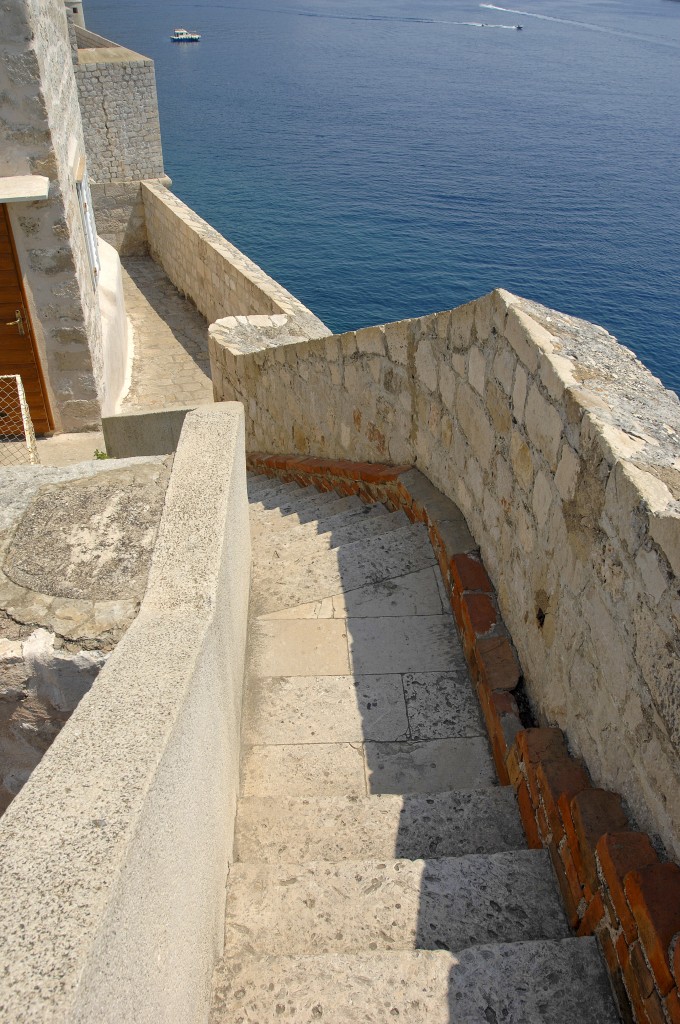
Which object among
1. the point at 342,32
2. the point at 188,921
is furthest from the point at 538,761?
the point at 342,32

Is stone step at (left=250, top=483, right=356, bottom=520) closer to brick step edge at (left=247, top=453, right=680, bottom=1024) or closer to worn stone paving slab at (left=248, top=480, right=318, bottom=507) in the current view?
worn stone paving slab at (left=248, top=480, right=318, bottom=507)

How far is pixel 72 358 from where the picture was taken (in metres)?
8.68

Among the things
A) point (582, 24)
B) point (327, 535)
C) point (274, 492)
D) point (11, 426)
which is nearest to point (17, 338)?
point (11, 426)

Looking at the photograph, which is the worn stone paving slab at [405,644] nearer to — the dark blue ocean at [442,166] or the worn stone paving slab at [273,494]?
the worn stone paving slab at [273,494]

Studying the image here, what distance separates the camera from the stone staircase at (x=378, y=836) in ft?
6.50

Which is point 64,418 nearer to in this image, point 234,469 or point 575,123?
point 234,469

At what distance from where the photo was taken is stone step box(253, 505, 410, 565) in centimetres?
462

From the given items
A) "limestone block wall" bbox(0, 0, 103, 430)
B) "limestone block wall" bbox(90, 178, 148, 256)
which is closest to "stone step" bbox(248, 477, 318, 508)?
"limestone block wall" bbox(0, 0, 103, 430)

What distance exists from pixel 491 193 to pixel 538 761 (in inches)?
1402

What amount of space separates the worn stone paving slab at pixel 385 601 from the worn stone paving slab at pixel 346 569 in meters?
0.05

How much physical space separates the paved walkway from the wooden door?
1739 millimetres

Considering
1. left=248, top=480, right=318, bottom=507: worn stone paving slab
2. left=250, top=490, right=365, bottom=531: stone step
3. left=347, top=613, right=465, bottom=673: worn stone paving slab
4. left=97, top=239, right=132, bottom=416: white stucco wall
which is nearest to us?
left=347, top=613, right=465, bottom=673: worn stone paving slab

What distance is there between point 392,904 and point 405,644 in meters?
1.48

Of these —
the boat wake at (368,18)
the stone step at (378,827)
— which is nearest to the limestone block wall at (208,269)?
the stone step at (378,827)
